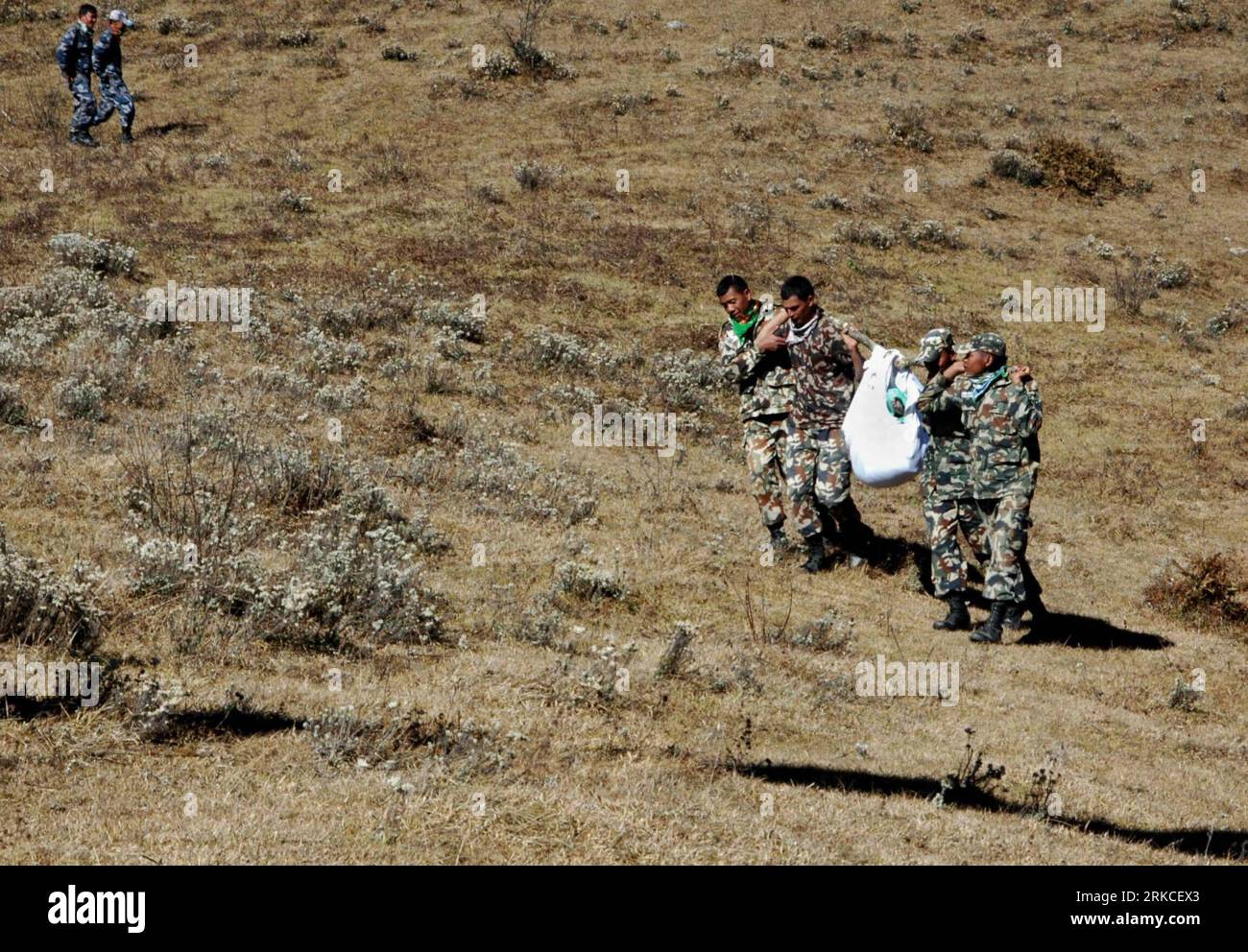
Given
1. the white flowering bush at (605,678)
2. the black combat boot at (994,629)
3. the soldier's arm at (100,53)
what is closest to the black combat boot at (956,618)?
the black combat boot at (994,629)

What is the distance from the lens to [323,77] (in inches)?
1182

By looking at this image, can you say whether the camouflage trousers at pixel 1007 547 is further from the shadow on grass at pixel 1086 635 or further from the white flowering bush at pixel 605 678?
the white flowering bush at pixel 605 678

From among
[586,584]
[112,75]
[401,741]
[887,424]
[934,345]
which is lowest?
[401,741]

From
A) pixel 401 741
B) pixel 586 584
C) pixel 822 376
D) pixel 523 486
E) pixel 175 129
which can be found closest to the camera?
pixel 401 741

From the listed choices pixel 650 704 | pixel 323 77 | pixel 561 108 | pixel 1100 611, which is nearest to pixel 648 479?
pixel 1100 611

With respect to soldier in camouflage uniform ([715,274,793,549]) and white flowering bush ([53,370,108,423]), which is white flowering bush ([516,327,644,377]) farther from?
white flowering bush ([53,370,108,423])

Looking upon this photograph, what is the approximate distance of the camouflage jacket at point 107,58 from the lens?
78.7 feet

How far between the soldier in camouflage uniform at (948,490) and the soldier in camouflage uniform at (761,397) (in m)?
1.55

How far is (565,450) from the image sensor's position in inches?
594

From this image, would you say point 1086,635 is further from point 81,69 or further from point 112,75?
point 81,69

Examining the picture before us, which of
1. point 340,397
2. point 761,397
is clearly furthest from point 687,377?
point 761,397

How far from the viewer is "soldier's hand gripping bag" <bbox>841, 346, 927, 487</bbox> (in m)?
11.3

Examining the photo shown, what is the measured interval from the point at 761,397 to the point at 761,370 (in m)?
0.27

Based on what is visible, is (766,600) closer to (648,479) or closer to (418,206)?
(648,479)
